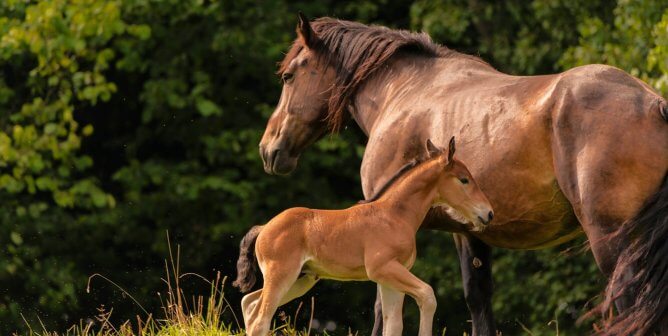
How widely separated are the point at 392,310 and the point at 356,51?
203 centimetres

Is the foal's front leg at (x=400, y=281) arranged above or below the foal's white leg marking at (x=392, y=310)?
above

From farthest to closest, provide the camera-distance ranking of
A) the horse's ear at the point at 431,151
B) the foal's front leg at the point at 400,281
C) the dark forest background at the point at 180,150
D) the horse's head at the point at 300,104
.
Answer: the dark forest background at the point at 180,150 → the horse's head at the point at 300,104 → the horse's ear at the point at 431,151 → the foal's front leg at the point at 400,281

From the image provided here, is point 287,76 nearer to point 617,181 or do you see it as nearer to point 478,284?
point 478,284

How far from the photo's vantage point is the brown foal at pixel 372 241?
524 cm

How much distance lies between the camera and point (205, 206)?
14445mm

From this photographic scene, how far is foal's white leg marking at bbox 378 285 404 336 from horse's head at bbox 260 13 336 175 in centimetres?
188

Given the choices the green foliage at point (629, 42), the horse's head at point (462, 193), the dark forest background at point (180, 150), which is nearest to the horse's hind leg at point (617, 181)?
the horse's head at point (462, 193)

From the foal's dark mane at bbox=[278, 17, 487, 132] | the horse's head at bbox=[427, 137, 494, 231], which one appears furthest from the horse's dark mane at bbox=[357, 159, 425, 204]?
the foal's dark mane at bbox=[278, 17, 487, 132]

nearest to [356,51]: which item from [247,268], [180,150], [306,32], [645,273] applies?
[306,32]

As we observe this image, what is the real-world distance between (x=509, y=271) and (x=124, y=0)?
16.4ft

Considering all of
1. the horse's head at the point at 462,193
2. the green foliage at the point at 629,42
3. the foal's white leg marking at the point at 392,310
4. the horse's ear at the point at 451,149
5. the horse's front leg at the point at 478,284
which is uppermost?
the horse's ear at the point at 451,149

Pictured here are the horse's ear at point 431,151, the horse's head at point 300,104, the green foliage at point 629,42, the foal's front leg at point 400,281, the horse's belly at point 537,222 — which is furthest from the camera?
the green foliage at point 629,42

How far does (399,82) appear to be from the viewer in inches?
271

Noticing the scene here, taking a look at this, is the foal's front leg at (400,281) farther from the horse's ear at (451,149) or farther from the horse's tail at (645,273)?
the horse's tail at (645,273)
